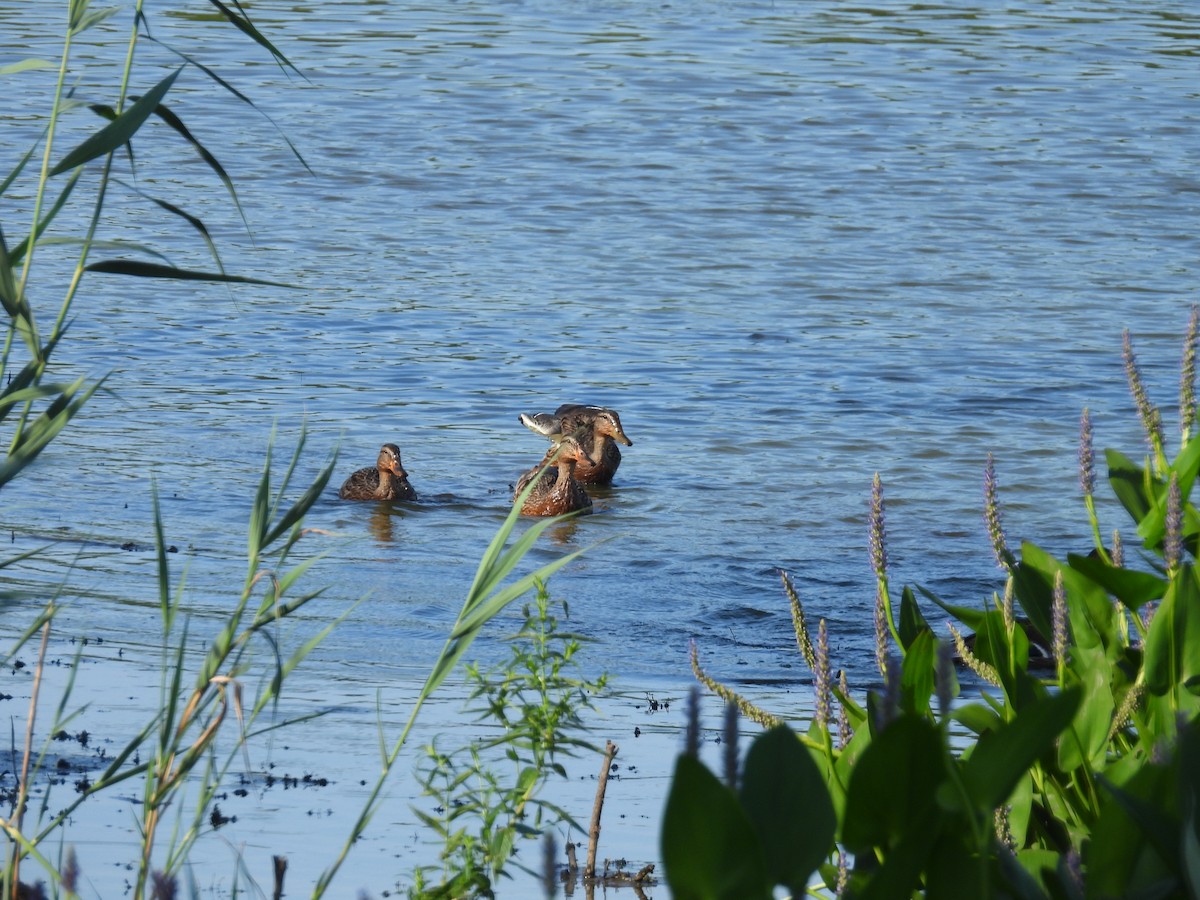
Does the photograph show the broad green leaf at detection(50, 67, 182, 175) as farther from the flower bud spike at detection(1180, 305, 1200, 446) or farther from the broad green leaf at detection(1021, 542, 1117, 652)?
the flower bud spike at detection(1180, 305, 1200, 446)

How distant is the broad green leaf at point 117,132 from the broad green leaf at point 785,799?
191 centimetres

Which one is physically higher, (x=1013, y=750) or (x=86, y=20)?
(x=86, y=20)

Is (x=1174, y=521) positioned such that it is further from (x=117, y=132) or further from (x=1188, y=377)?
(x=117, y=132)

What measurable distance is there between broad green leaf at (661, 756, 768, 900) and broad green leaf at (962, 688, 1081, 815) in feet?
0.94

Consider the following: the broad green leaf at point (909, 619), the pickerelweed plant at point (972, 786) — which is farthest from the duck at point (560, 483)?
the pickerelweed plant at point (972, 786)

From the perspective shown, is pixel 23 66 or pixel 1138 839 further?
pixel 23 66

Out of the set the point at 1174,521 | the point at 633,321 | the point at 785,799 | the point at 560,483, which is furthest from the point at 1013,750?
the point at 633,321

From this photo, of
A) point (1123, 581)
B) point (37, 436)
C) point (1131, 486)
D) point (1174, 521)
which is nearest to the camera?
point (1174, 521)

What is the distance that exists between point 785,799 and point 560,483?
8.05 metres

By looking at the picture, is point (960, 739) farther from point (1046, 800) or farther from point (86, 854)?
point (86, 854)

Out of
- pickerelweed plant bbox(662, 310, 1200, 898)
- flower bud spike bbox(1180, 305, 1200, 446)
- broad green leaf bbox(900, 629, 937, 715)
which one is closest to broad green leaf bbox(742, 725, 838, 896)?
pickerelweed plant bbox(662, 310, 1200, 898)

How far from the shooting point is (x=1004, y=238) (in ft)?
51.2

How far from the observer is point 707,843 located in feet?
6.54

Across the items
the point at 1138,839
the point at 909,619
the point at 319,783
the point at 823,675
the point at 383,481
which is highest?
the point at 1138,839
